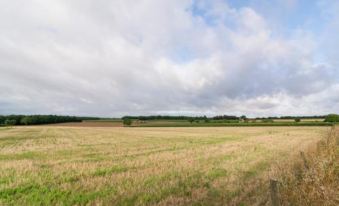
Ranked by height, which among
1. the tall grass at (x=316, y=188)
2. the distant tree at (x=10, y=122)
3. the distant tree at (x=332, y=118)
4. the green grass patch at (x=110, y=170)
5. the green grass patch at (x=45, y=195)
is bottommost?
the green grass patch at (x=45, y=195)

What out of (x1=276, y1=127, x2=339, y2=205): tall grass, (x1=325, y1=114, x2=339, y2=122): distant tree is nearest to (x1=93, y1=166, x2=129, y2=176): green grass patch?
(x1=276, y1=127, x2=339, y2=205): tall grass

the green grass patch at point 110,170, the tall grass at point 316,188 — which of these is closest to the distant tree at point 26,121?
the green grass patch at point 110,170

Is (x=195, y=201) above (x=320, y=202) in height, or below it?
below

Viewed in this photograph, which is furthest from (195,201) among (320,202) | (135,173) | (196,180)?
(135,173)

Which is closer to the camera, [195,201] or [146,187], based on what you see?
[195,201]

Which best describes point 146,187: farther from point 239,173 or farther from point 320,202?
point 320,202

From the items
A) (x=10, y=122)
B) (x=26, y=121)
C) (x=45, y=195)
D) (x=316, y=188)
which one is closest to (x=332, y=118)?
(x=316, y=188)

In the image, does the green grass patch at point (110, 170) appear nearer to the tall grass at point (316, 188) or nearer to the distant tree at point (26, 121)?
the tall grass at point (316, 188)

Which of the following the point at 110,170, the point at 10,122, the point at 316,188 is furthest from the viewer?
the point at 10,122

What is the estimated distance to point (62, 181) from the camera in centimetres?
859

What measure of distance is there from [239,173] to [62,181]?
23.2 ft

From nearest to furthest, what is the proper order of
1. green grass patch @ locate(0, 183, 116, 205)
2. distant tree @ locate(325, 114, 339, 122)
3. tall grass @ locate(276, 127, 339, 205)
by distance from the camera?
tall grass @ locate(276, 127, 339, 205)
green grass patch @ locate(0, 183, 116, 205)
distant tree @ locate(325, 114, 339, 122)

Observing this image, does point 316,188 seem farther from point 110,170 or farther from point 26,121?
point 26,121

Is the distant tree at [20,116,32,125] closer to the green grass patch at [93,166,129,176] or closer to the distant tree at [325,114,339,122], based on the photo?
the green grass patch at [93,166,129,176]
